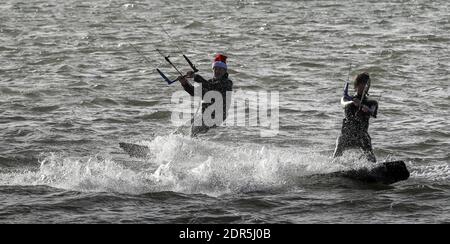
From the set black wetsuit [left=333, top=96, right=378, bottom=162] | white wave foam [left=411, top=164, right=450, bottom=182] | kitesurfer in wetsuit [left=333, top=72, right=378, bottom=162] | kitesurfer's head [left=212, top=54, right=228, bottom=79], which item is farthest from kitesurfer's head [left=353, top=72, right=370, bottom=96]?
kitesurfer's head [left=212, top=54, right=228, bottom=79]

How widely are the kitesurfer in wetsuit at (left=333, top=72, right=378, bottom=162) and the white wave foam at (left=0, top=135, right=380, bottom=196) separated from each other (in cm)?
36

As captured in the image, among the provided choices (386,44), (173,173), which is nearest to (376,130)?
(173,173)

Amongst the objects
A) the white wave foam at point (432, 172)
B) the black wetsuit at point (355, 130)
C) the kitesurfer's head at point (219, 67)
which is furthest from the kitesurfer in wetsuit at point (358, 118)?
the kitesurfer's head at point (219, 67)

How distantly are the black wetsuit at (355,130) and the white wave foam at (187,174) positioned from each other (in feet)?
1.13

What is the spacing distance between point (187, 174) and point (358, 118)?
3.33m

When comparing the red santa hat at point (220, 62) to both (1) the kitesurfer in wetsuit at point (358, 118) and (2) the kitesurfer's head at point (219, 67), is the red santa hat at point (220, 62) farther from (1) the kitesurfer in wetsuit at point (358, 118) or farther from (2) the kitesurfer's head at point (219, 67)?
(1) the kitesurfer in wetsuit at point (358, 118)

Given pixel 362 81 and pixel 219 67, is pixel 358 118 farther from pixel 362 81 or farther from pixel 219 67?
pixel 219 67

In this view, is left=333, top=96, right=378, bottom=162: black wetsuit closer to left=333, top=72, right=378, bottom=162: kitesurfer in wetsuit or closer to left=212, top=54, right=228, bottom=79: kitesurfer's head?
left=333, top=72, right=378, bottom=162: kitesurfer in wetsuit

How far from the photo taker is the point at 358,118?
595 inches

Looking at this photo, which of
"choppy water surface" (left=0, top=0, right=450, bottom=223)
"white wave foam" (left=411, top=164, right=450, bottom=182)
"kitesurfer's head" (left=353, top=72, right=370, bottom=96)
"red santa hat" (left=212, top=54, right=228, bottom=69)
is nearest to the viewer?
"choppy water surface" (left=0, top=0, right=450, bottom=223)

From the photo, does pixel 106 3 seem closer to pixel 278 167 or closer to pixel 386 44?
pixel 386 44

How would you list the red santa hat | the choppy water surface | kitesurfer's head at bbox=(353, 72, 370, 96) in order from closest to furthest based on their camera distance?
1. the choppy water surface
2. kitesurfer's head at bbox=(353, 72, 370, 96)
3. the red santa hat

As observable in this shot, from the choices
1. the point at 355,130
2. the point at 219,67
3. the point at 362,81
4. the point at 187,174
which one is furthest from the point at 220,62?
the point at 362,81

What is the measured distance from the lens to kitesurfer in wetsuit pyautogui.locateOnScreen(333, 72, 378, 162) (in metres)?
14.7
